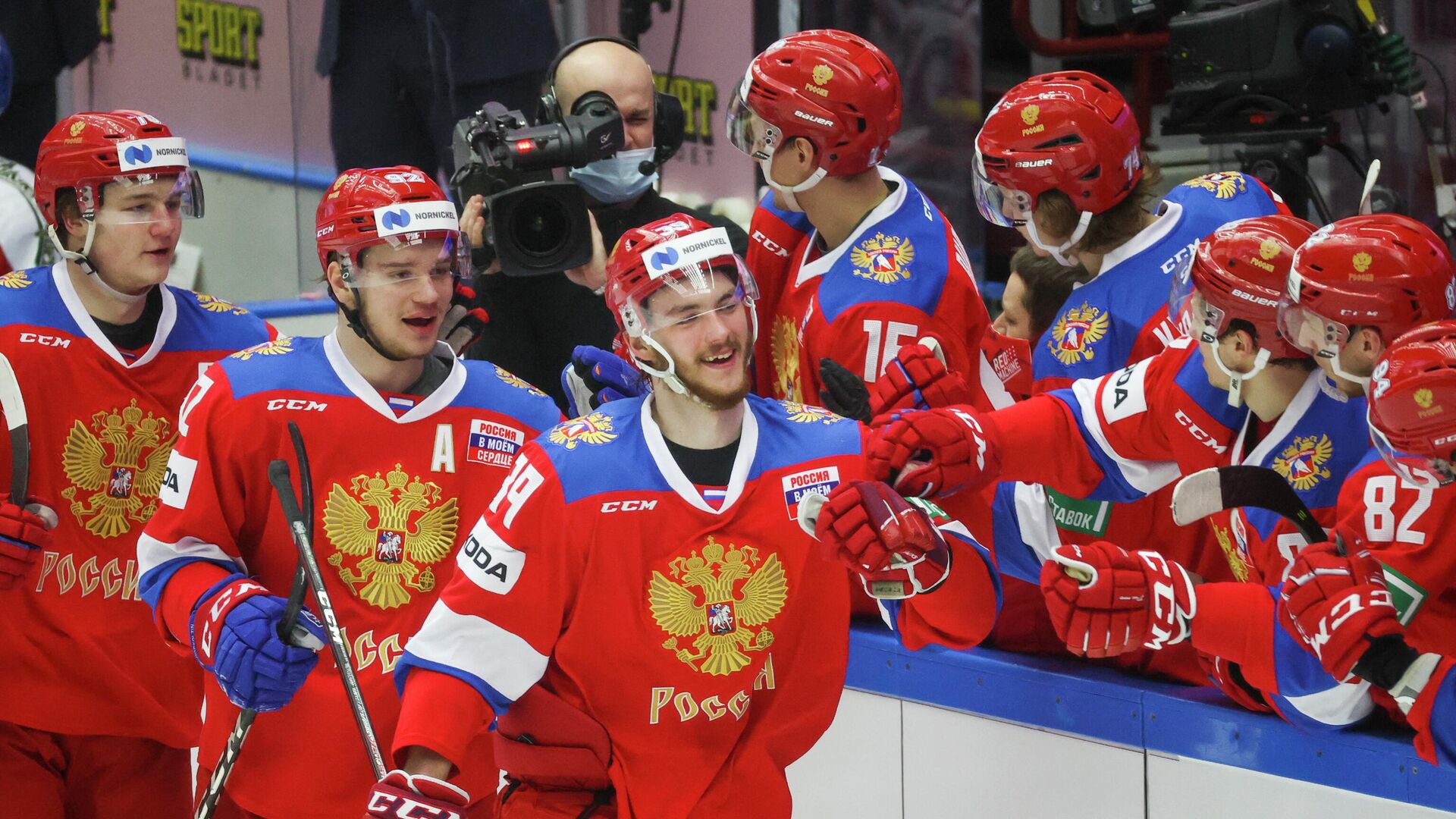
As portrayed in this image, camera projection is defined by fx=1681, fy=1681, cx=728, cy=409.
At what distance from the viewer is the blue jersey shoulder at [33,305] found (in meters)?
3.35

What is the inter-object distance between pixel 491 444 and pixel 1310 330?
1398 millimetres

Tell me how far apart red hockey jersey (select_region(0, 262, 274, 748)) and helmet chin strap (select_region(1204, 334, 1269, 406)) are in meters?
2.00

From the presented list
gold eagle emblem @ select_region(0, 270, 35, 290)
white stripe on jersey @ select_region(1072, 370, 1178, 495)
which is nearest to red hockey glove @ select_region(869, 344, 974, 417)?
white stripe on jersey @ select_region(1072, 370, 1178, 495)

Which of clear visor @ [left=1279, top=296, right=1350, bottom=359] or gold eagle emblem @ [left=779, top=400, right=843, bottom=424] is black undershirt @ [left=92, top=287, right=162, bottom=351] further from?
clear visor @ [left=1279, top=296, right=1350, bottom=359]

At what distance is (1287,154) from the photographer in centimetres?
447

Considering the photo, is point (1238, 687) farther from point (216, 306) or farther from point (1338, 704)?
point (216, 306)

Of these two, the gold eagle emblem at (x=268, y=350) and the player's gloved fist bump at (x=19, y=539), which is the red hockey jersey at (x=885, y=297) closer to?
the gold eagle emblem at (x=268, y=350)

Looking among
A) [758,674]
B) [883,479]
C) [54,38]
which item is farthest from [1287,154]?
[54,38]

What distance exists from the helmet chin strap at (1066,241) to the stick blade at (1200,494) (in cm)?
95

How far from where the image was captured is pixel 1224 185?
3.72 m

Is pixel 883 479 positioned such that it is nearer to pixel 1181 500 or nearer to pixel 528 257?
pixel 1181 500

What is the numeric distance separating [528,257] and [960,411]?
1224mm

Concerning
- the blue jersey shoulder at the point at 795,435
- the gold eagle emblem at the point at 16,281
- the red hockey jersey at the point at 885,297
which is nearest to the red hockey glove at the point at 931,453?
the blue jersey shoulder at the point at 795,435

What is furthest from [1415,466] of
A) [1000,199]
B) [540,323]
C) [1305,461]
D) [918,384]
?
[540,323]
